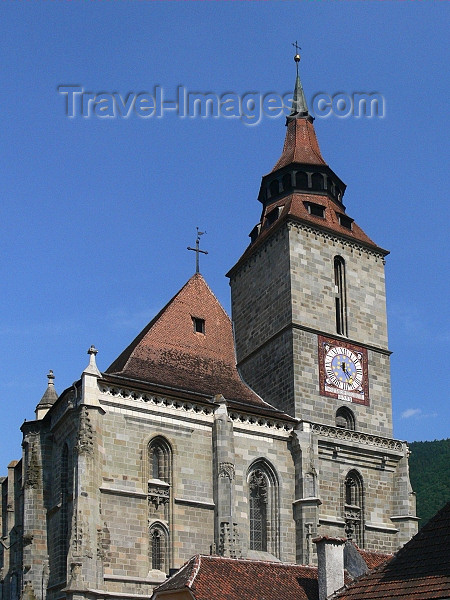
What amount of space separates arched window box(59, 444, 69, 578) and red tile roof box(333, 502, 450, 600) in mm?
11867

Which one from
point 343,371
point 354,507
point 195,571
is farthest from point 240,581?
point 343,371

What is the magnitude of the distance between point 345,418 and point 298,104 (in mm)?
15652

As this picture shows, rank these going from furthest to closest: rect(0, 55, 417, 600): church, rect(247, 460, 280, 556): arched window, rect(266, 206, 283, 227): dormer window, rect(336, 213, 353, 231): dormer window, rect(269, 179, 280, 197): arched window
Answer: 1. rect(269, 179, 280, 197): arched window
2. rect(336, 213, 353, 231): dormer window
3. rect(266, 206, 283, 227): dormer window
4. rect(247, 460, 280, 556): arched window
5. rect(0, 55, 417, 600): church

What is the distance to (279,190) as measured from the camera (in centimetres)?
3819

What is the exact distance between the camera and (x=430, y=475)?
60031mm

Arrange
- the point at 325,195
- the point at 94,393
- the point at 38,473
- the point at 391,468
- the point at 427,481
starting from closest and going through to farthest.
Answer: the point at 94,393, the point at 38,473, the point at 391,468, the point at 325,195, the point at 427,481

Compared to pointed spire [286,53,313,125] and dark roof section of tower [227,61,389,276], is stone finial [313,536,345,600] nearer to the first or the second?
dark roof section of tower [227,61,389,276]

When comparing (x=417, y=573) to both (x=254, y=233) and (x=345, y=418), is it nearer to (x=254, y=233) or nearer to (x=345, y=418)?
(x=345, y=418)

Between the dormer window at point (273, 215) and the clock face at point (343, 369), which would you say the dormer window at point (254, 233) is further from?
the clock face at point (343, 369)

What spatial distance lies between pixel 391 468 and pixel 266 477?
5.11m

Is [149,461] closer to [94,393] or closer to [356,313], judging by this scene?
[94,393]

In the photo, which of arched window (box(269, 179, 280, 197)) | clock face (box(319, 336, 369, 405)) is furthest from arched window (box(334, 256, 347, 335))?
arched window (box(269, 179, 280, 197))

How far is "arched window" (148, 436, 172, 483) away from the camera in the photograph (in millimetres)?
28891

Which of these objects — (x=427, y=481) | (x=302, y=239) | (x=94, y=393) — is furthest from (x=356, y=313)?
(x=427, y=481)
